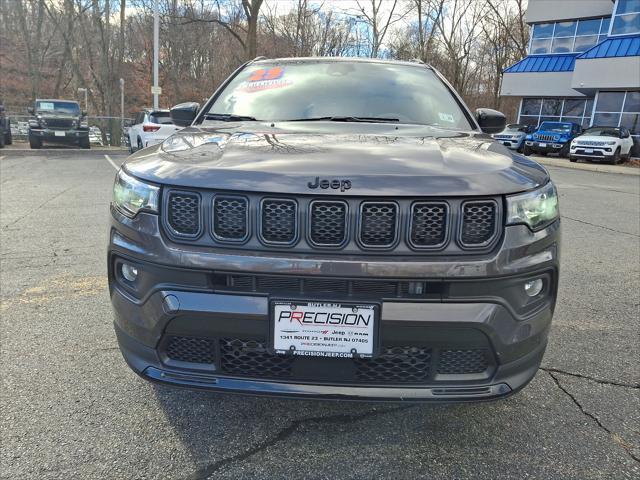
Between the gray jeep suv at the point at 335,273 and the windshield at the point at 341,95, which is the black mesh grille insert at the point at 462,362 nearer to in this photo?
the gray jeep suv at the point at 335,273

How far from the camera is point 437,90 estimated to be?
347cm

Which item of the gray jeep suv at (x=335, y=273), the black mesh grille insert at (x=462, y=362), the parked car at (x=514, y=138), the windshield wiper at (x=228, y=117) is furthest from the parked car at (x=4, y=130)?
the parked car at (x=514, y=138)

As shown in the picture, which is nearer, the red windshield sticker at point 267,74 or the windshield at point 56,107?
the red windshield sticker at point 267,74

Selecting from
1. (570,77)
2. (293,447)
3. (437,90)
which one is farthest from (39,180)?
(570,77)

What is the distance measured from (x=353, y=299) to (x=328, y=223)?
0.29 meters

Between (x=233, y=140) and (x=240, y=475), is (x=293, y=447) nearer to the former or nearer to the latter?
(x=240, y=475)

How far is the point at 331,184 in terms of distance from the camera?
184 centimetres

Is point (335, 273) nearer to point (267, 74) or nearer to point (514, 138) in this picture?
point (267, 74)

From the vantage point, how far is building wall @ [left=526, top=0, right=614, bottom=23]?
28.2 meters

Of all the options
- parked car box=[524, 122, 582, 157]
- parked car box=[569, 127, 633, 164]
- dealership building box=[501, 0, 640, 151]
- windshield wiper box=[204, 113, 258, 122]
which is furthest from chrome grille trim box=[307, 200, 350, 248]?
dealership building box=[501, 0, 640, 151]

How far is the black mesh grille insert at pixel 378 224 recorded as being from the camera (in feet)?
5.99

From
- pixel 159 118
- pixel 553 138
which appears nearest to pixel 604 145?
pixel 553 138

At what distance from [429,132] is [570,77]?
30.5 m

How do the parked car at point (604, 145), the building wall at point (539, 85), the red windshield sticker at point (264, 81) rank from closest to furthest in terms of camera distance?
1. the red windshield sticker at point (264, 81)
2. the parked car at point (604, 145)
3. the building wall at point (539, 85)
